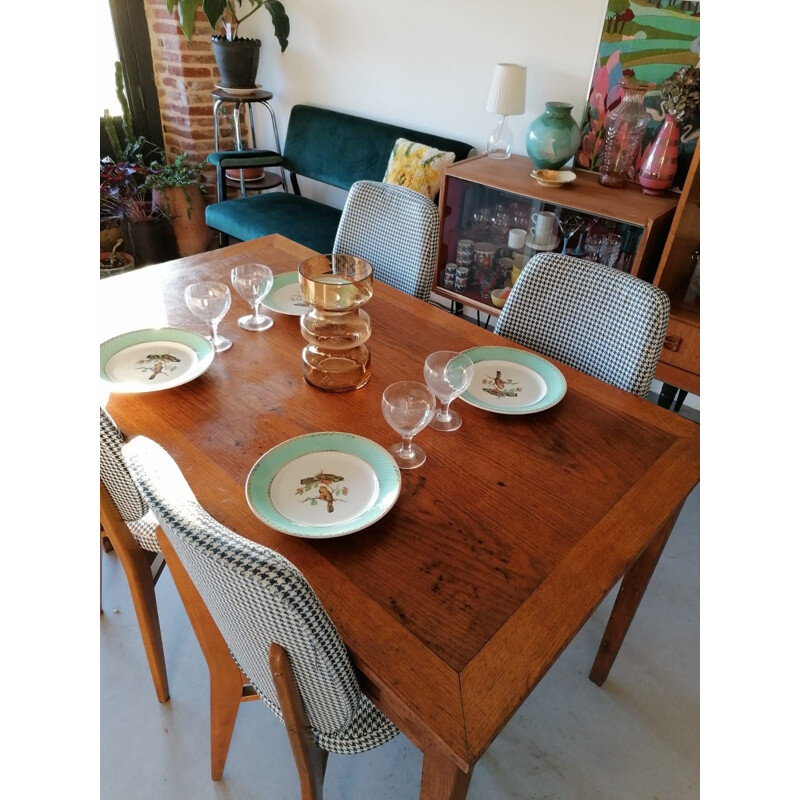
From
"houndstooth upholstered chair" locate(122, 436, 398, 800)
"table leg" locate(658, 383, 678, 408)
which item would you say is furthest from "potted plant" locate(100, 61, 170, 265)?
"houndstooth upholstered chair" locate(122, 436, 398, 800)

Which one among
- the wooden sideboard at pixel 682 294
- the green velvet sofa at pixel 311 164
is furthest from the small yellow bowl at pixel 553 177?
the green velvet sofa at pixel 311 164

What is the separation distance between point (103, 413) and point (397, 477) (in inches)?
20.1

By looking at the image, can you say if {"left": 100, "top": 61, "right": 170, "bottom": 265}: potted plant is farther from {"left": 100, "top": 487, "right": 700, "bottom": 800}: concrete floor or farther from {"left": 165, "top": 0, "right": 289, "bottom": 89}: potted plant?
{"left": 100, "top": 487, "right": 700, "bottom": 800}: concrete floor

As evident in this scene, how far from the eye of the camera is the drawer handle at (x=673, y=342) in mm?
2156

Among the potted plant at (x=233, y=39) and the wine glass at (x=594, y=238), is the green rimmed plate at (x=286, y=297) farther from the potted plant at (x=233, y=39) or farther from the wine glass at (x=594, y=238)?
the potted plant at (x=233, y=39)

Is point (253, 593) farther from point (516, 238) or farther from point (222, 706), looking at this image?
point (516, 238)

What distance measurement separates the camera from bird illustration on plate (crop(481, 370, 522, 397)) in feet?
4.14

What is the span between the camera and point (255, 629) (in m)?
0.78

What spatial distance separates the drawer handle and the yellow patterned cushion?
3.81 ft
